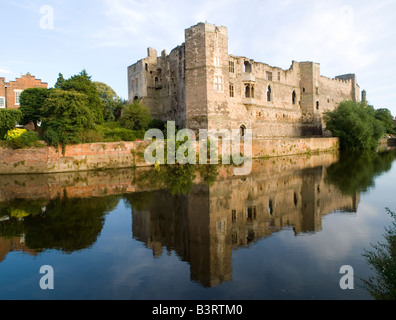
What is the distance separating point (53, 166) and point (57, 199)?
8872 millimetres

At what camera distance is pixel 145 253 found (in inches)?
288

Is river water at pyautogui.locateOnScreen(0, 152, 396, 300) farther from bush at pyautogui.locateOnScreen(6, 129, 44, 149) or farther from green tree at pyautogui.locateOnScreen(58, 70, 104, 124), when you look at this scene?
green tree at pyautogui.locateOnScreen(58, 70, 104, 124)

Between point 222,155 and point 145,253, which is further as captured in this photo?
point 222,155

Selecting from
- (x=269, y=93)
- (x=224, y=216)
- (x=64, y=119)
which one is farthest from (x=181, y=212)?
(x=269, y=93)

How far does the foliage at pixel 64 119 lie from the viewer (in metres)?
21.0

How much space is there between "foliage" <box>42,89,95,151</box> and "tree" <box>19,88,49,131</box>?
7720 millimetres

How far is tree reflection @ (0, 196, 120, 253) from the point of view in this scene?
8.12 meters

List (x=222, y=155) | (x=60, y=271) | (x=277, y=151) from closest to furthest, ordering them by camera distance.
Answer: (x=60, y=271) → (x=222, y=155) → (x=277, y=151)
